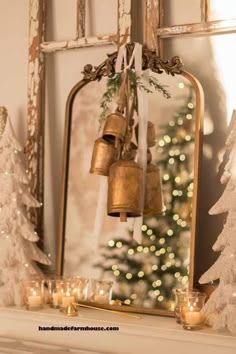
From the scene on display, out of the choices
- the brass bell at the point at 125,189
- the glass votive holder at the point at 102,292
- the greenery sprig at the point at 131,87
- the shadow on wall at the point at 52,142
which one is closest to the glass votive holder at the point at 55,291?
the glass votive holder at the point at 102,292

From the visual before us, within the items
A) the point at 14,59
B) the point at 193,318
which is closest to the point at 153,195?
the point at 193,318

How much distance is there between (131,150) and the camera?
2.04 meters

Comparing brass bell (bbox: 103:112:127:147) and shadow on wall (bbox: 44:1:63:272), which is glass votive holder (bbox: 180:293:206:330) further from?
shadow on wall (bbox: 44:1:63:272)

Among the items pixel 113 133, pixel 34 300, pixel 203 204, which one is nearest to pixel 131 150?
pixel 113 133

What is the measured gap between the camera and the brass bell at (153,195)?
203cm

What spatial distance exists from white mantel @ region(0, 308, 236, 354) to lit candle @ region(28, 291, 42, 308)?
0.03 m

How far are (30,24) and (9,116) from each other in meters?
0.39

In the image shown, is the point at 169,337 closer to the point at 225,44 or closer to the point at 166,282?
the point at 166,282

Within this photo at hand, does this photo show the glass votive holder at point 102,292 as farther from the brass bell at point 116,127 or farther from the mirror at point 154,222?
the brass bell at point 116,127

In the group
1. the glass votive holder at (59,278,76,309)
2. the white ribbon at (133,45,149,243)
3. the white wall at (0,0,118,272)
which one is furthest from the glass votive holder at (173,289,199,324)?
the white wall at (0,0,118,272)

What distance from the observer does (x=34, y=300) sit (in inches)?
83.0

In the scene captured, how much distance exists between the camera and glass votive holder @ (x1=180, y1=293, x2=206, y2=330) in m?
1.80

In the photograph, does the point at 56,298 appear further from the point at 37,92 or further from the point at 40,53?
the point at 40,53

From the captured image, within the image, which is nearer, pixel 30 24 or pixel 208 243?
pixel 208 243
